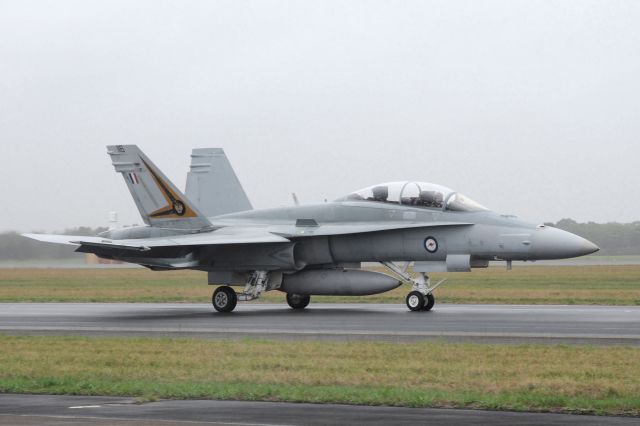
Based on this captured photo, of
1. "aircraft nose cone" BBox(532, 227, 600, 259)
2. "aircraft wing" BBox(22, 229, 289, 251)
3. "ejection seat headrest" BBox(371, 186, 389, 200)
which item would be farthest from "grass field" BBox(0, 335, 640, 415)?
"ejection seat headrest" BBox(371, 186, 389, 200)

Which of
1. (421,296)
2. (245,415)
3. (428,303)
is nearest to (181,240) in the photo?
(421,296)

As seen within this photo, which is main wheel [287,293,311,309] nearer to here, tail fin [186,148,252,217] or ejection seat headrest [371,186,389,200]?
ejection seat headrest [371,186,389,200]

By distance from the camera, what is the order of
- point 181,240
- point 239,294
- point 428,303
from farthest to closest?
1. point 239,294
2. point 181,240
3. point 428,303

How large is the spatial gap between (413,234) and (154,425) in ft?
50.6

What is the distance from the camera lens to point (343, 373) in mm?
12500

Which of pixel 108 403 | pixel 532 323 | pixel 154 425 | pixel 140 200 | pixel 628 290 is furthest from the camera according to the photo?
pixel 628 290

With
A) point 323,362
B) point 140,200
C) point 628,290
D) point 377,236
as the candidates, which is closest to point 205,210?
point 140,200

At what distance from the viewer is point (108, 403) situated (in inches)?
410

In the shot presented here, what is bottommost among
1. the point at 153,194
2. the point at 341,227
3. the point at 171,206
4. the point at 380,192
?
the point at 341,227

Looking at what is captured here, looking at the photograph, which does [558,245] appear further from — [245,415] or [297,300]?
[245,415]

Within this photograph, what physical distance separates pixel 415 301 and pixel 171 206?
22.6 ft

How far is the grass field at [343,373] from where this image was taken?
1054 cm

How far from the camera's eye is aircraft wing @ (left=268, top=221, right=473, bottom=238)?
23422mm

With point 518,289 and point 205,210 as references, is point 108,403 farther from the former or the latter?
point 518,289
